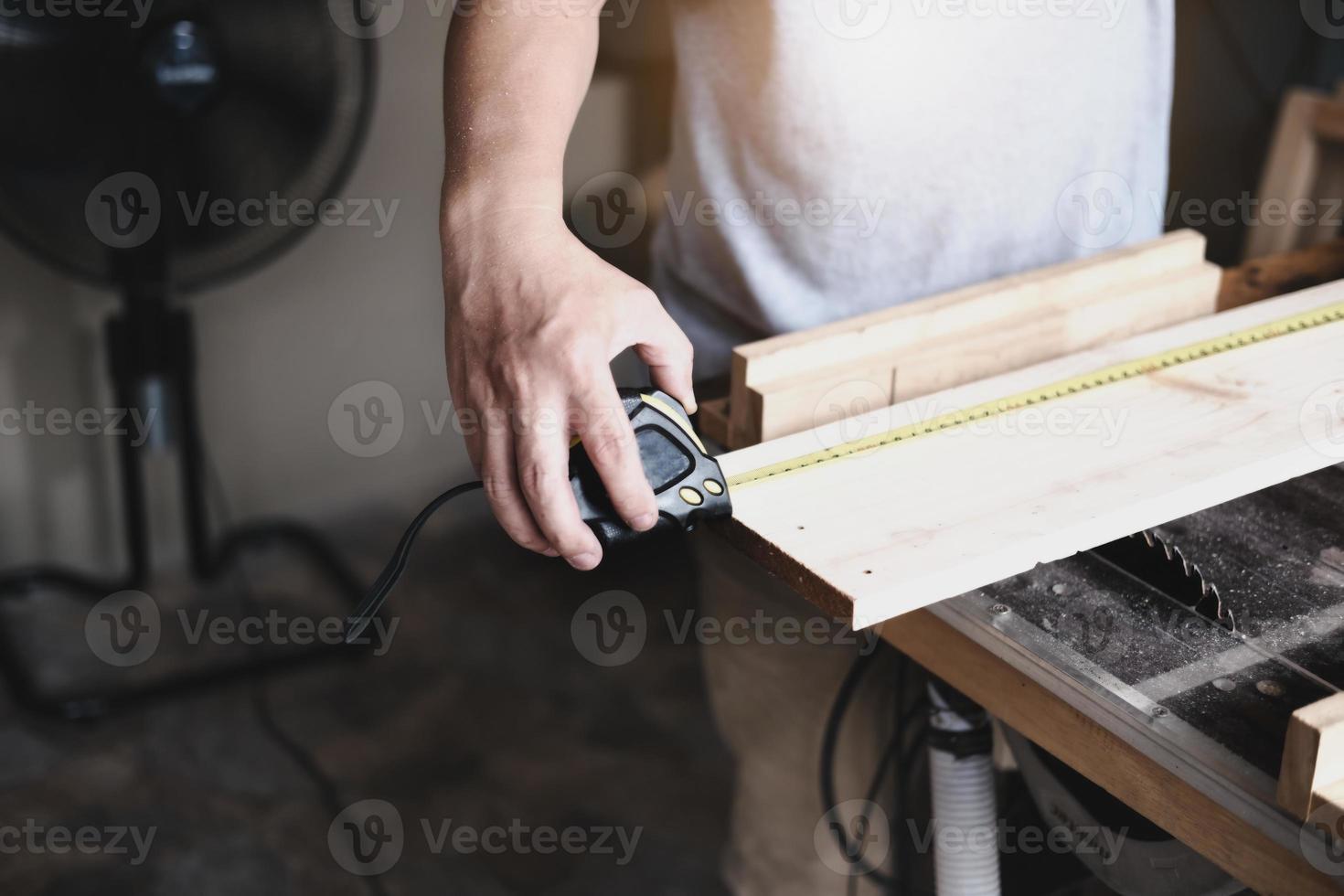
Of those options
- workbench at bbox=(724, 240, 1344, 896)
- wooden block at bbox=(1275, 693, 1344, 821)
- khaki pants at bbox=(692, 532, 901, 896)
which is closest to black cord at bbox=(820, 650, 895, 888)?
khaki pants at bbox=(692, 532, 901, 896)

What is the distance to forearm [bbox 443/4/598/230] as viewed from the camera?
80 centimetres

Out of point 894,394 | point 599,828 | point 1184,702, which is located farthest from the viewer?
point 599,828

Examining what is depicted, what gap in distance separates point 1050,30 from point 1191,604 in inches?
21.9

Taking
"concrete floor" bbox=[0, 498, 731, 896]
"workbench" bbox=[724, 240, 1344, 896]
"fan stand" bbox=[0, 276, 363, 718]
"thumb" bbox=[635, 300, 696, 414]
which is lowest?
"concrete floor" bbox=[0, 498, 731, 896]

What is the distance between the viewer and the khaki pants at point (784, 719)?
1.21 metres

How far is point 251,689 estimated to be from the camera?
228cm

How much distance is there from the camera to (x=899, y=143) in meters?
1.08

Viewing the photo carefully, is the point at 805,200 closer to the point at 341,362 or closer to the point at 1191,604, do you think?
the point at 1191,604

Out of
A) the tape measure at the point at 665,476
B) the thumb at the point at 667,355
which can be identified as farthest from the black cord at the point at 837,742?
the thumb at the point at 667,355

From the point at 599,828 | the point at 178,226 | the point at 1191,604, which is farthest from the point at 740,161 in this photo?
the point at 599,828

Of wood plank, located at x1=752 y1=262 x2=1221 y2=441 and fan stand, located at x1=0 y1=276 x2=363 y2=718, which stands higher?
wood plank, located at x1=752 y1=262 x2=1221 y2=441

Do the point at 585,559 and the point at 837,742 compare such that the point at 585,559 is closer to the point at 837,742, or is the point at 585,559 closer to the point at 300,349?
the point at 837,742

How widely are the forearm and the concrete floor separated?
135 cm

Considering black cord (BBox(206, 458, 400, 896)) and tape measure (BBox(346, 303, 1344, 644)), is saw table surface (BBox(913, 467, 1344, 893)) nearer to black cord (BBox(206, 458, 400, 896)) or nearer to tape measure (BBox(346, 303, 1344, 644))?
tape measure (BBox(346, 303, 1344, 644))
